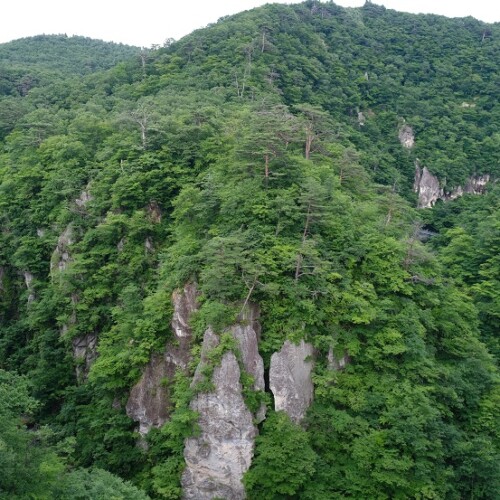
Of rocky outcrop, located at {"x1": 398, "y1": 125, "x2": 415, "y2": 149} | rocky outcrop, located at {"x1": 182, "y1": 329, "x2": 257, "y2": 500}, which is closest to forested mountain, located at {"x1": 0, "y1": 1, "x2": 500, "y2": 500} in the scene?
rocky outcrop, located at {"x1": 182, "y1": 329, "x2": 257, "y2": 500}

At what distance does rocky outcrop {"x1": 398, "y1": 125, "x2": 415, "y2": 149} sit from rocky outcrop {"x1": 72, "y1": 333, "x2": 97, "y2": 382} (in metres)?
51.7

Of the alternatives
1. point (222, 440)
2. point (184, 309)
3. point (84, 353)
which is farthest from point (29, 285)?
point (222, 440)

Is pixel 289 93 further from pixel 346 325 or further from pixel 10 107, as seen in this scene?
pixel 346 325

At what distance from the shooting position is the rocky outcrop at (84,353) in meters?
26.4

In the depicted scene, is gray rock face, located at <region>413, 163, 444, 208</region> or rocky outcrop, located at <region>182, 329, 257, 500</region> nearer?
rocky outcrop, located at <region>182, 329, 257, 500</region>

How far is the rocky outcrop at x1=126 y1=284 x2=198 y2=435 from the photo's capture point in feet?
69.0

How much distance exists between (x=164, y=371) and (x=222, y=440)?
463 centimetres

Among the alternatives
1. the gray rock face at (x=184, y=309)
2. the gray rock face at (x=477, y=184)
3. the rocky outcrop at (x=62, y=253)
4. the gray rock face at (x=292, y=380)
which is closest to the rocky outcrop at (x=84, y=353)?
the rocky outcrop at (x=62, y=253)

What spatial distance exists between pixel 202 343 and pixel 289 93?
140 feet

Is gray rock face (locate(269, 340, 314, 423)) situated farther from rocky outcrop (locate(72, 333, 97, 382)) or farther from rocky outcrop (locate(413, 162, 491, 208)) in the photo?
rocky outcrop (locate(413, 162, 491, 208))

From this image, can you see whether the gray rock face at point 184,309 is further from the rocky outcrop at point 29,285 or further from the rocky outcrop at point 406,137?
the rocky outcrop at point 406,137

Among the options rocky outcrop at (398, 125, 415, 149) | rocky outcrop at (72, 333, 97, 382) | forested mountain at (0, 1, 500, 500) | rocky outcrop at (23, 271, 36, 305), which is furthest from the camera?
rocky outcrop at (398, 125, 415, 149)

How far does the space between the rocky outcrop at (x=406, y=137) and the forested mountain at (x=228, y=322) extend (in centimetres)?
2757

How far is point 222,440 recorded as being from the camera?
60.1 feet
